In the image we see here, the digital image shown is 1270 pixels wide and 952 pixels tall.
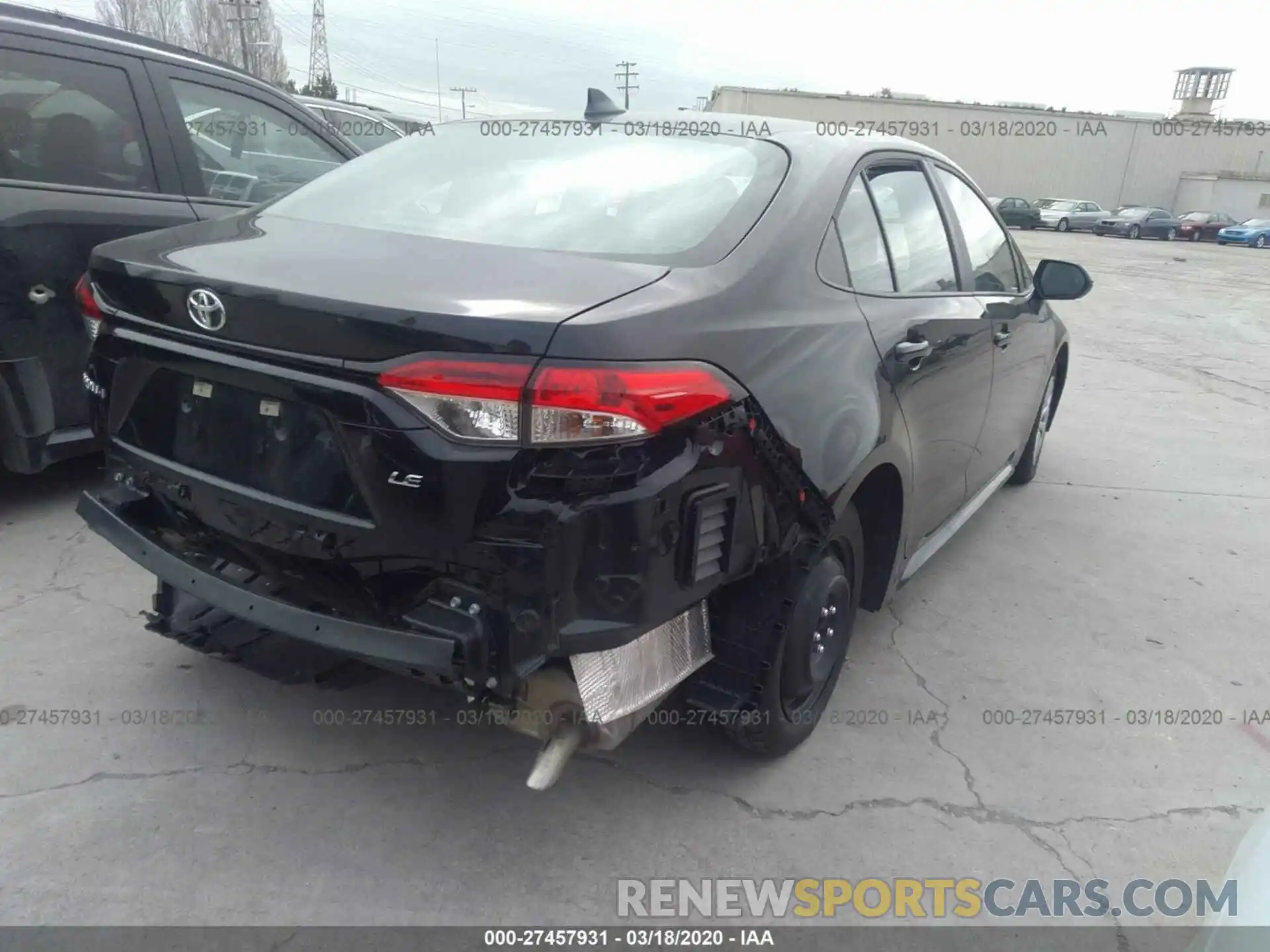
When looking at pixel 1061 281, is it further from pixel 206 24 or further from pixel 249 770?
pixel 206 24

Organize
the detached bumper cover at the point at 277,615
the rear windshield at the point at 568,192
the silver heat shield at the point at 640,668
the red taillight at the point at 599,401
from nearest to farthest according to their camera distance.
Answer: the red taillight at the point at 599,401
the detached bumper cover at the point at 277,615
the silver heat shield at the point at 640,668
the rear windshield at the point at 568,192

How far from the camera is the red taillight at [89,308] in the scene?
7.97 feet

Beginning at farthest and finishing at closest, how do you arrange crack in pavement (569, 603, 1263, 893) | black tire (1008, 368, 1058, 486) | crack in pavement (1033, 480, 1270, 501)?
1. crack in pavement (1033, 480, 1270, 501)
2. black tire (1008, 368, 1058, 486)
3. crack in pavement (569, 603, 1263, 893)

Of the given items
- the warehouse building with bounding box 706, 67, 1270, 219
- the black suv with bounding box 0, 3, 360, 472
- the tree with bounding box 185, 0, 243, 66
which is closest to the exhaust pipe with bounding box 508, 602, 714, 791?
the black suv with bounding box 0, 3, 360, 472

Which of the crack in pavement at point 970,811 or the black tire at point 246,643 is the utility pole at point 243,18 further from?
the crack in pavement at point 970,811

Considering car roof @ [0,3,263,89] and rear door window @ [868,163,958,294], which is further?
car roof @ [0,3,263,89]

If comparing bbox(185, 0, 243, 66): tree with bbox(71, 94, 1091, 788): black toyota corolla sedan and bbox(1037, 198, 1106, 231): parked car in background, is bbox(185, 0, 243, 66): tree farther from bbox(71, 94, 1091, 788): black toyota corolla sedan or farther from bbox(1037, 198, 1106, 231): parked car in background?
bbox(71, 94, 1091, 788): black toyota corolla sedan

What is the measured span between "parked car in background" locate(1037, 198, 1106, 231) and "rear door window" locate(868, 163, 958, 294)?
41.0 metres

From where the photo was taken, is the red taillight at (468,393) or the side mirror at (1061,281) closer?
the red taillight at (468,393)

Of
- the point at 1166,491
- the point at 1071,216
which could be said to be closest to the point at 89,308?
the point at 1166,491

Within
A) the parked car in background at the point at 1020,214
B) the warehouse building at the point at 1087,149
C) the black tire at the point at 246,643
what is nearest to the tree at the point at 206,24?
the warehouse building at the point at 1087,149

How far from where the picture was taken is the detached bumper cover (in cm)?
193

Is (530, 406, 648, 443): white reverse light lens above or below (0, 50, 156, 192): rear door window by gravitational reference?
below

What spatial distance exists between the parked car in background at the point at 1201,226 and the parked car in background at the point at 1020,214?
18.9ft
